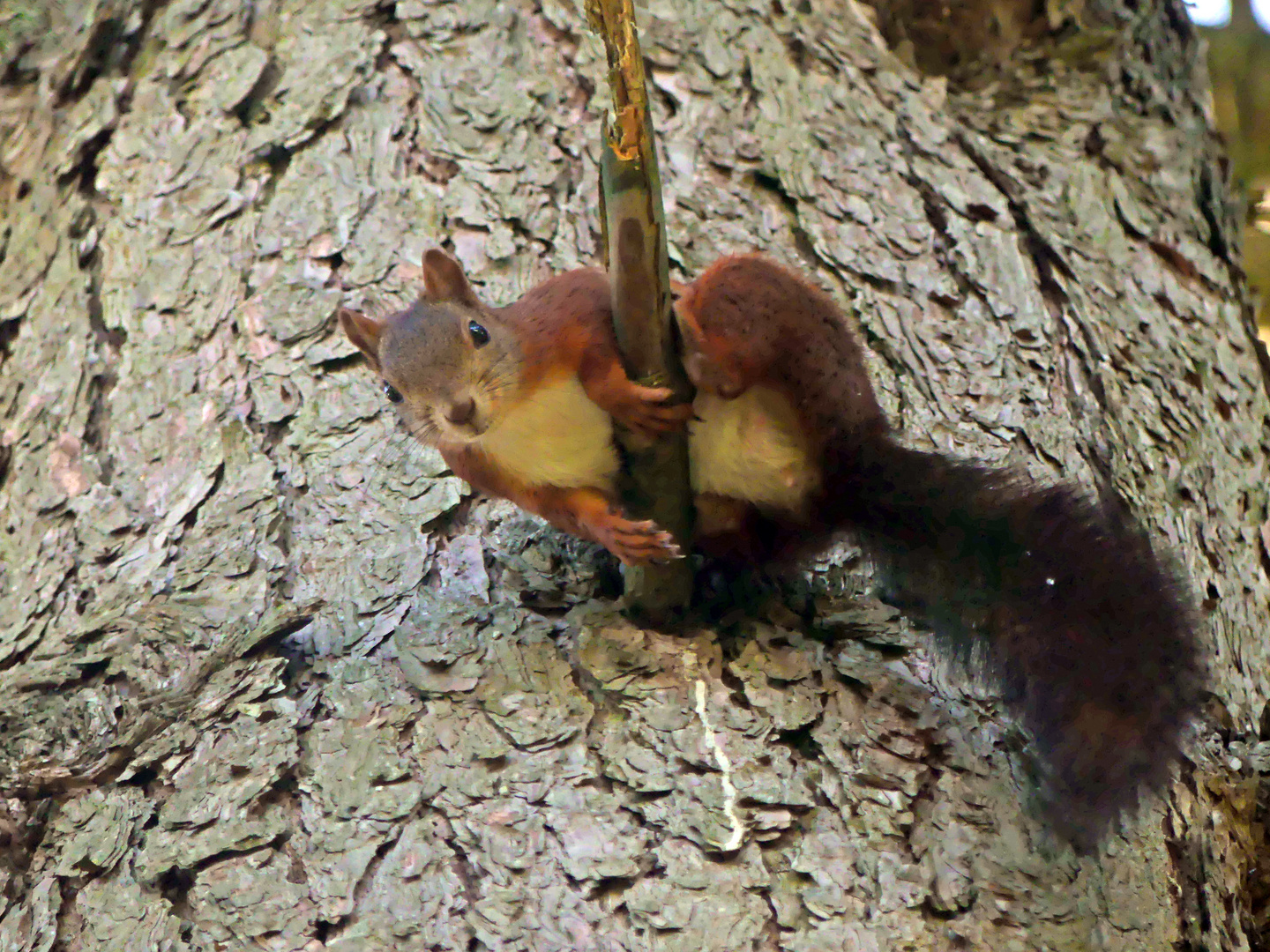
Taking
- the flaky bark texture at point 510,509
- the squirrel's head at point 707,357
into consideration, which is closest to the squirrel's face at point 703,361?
the squirrel's head at point 707,357

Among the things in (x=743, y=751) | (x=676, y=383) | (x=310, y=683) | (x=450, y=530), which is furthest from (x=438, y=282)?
(x=743, y=751)

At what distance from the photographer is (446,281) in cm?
224

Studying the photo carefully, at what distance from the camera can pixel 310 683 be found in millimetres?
1877

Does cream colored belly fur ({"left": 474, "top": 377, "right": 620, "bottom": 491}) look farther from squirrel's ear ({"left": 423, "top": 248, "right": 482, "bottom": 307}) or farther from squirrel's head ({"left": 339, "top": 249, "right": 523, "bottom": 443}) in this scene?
squirrel's ear ({"left": 423, "top": 248, "right": 482, "bottom": 307})

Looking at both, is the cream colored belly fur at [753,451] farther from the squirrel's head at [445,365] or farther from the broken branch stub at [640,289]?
the squirrel's head at [445,365]

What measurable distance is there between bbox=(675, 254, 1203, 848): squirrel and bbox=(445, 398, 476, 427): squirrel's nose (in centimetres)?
39

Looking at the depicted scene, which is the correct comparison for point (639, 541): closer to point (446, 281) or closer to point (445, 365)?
point (445, 365)

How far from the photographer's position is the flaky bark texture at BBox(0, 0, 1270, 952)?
159cm

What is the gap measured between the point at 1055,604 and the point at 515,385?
39.0 inches

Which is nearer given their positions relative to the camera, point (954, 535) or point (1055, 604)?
point (1055, 604)

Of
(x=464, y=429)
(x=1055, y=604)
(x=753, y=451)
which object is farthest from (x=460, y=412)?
(x=1055, y=604)

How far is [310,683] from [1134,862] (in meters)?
1.26

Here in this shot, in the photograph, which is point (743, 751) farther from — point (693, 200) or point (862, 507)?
point (693, 200)

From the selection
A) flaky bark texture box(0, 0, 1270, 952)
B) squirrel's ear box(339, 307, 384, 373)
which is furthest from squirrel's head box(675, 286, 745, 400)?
squirrel's ear box(339, 307, 384, 373)
